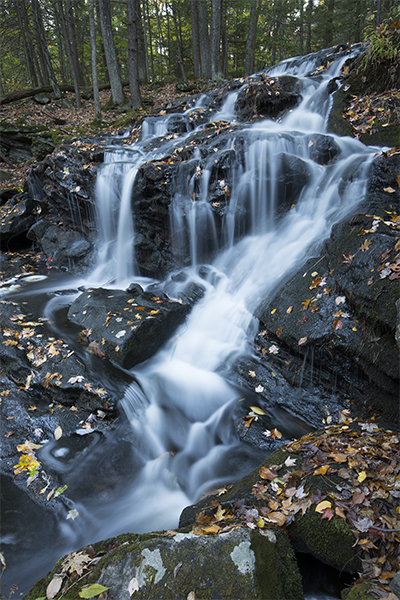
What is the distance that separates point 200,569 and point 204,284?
5581 mm

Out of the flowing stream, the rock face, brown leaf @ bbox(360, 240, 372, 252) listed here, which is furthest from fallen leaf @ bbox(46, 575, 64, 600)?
brown leaf @ bbox(360, 240, 372, 252)

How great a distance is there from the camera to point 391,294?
3805mm

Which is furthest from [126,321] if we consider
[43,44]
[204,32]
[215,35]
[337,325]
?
[43,44]

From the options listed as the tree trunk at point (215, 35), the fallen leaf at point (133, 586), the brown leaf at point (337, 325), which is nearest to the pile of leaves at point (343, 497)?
the fallen leaf at point (133, 586)

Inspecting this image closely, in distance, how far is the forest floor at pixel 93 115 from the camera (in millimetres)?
7062

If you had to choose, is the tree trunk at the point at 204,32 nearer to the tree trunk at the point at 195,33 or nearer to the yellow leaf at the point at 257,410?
the tree trunk at the point at 195,33

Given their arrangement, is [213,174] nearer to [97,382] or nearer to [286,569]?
[97,382]

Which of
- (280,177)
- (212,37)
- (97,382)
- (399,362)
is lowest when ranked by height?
(97,382)

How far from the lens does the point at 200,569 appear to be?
6.40ft

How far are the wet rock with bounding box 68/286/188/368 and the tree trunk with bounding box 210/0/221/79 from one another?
13989 millimetres

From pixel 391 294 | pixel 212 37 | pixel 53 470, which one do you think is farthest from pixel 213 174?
pixel 212 37

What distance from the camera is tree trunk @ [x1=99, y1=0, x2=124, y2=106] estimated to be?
Answer: 1380 centimetres

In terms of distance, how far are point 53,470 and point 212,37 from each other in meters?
17.6

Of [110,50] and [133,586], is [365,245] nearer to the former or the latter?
[133,586]
